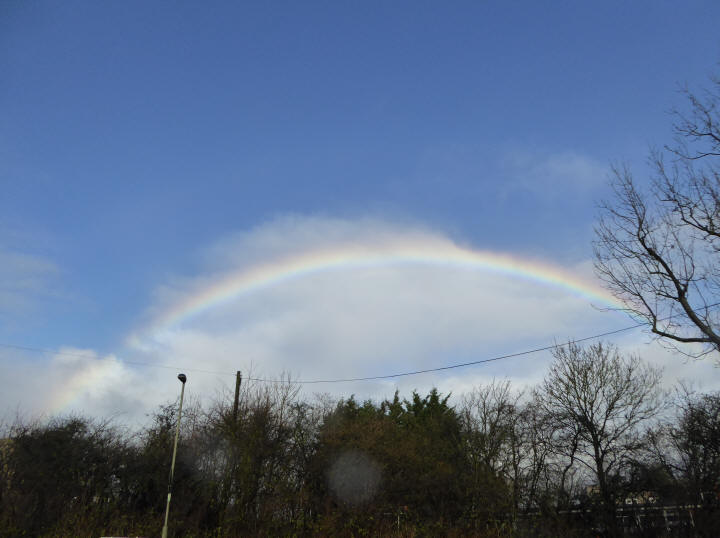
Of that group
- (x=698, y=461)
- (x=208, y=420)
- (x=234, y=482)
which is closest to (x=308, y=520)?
(x=234, y=482)

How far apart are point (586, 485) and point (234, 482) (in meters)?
14.8

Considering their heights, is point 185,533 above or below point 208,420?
below

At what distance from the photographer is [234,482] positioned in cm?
1852

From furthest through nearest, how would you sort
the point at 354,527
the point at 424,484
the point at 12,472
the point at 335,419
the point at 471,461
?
the point at 471,461 < the point at 335,419 < the point at 424,484 < the point at 354,527 < the point at 12,472

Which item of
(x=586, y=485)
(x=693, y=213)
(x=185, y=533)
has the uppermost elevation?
(x=693, y=213)

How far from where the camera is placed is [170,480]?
693 inches

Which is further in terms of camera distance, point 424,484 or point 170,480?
point 424,484

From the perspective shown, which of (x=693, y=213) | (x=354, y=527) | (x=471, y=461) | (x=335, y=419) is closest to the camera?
(x=693, y=213)

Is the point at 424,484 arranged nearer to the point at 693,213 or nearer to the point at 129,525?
the point at 129,525

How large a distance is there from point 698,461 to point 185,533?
19284 mm

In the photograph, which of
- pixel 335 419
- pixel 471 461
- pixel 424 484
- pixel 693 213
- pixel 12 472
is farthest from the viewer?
pixel 471 461

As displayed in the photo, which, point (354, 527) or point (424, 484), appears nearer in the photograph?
point (354, 527)

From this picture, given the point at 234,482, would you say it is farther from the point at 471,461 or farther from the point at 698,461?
the point at 698,461

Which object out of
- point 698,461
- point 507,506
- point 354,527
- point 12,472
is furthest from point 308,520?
point 698,461
